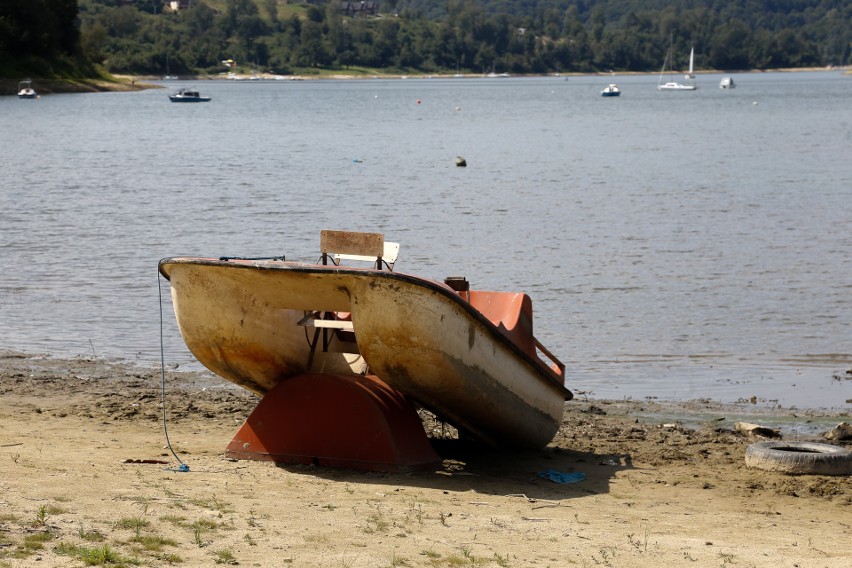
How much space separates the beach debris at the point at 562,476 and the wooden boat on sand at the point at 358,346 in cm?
52

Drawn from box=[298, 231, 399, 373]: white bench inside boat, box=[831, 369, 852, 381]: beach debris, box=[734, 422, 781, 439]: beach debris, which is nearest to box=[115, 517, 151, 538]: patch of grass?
box=[298, 231, 399, 373]: white bench inside boat

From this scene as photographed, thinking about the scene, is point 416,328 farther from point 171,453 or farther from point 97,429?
point 97,429

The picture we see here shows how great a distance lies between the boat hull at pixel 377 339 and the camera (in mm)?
8641

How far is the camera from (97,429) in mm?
10258

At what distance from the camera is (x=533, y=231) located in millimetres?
26531

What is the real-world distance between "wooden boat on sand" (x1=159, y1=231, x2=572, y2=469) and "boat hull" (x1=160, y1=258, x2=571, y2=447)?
0.03ft

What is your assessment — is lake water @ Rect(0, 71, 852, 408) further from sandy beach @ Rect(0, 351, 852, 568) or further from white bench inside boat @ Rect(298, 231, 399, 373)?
white bench inside boat @ Rect(298, 231, 399, 373)

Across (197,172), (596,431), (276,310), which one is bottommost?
(197,172)

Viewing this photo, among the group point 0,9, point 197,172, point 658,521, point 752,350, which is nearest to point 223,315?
A: point 658,521

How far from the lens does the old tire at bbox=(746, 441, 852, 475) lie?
9.38 m

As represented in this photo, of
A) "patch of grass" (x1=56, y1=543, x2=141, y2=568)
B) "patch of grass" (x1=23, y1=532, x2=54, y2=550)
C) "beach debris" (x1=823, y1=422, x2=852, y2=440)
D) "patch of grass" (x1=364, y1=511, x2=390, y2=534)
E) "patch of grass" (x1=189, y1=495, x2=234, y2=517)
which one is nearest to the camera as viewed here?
"patch of grass" (x1=56, y1=543, x2=141, y2=568)

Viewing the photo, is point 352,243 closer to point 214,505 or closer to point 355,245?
point 355,245

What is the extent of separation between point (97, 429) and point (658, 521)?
4.64 m

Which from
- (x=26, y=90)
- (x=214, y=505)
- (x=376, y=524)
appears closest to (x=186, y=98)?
(x=26, y=90)
